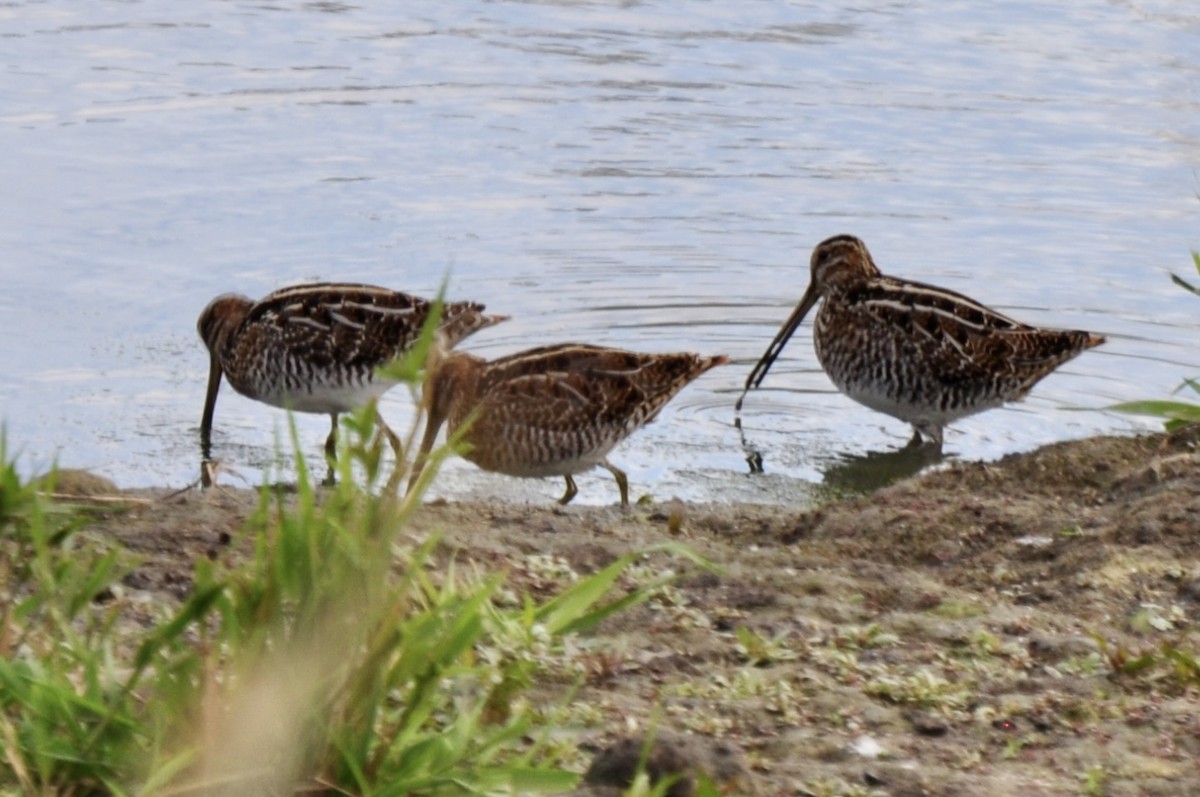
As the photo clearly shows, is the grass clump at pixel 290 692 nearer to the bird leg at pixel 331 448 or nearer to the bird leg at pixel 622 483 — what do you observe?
the bird leg at pixel 331 448

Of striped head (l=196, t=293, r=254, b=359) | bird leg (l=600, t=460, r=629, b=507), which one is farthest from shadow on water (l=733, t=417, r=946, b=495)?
striped head (l=196, t=293, r=254, b=359)

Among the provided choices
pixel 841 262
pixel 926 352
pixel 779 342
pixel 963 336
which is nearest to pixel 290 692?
pixel 926 352

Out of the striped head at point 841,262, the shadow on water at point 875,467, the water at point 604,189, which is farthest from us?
the striped head at point 841,262

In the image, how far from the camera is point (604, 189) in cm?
1150

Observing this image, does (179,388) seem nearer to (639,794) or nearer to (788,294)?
(788,294)

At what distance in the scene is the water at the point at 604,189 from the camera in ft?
27.9

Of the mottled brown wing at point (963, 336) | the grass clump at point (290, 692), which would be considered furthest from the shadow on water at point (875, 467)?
the grass clump at point (290, 692)

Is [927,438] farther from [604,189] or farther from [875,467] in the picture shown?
[604,189]

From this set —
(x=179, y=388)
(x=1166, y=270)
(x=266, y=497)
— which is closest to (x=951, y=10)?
(x=1166, y=270)

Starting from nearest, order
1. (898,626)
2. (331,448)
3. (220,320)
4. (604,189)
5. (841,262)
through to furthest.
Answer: (898,626), (331,448), (220,320), (841,262), (604,189)

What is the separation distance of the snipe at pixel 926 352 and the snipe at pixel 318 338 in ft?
5.36

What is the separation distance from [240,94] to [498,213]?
3083 millimetres

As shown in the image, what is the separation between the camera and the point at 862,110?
13.2m

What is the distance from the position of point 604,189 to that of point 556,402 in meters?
4.38
